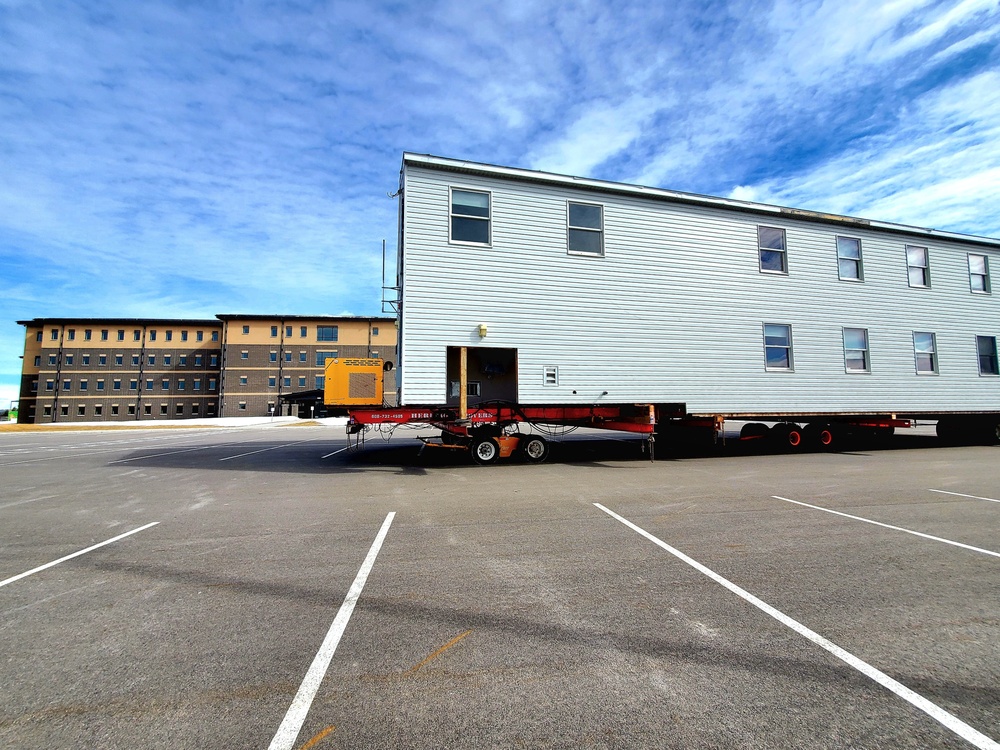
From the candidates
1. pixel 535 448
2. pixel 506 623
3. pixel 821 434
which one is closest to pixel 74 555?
pixel 506 623

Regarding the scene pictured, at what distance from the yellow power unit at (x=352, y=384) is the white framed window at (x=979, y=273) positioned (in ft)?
65.6

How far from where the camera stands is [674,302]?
523 inches

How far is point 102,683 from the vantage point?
2.87 meters

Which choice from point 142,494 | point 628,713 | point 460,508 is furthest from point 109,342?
point 628,713

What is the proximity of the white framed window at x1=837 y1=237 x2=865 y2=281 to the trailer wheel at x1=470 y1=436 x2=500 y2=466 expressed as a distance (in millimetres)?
11964

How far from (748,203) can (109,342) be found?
284 ft

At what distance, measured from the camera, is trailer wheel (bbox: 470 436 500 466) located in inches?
486

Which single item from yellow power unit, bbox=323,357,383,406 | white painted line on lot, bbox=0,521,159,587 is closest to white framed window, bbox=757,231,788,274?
yellow power unit, bbox=323,357,383,406

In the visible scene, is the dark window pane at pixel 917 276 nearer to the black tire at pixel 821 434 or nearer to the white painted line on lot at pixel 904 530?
the black tire at pixel 821 434

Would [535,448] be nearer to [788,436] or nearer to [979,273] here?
[788,436]

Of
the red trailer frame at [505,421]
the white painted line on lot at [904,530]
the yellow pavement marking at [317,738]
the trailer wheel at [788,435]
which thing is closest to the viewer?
the yellow pavement marking at [317,738]

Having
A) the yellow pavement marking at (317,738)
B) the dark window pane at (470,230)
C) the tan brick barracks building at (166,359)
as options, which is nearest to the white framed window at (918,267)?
the dark window pane at (470,230)

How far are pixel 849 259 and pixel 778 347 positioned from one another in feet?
13.4

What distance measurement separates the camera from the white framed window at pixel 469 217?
39.1 ft
